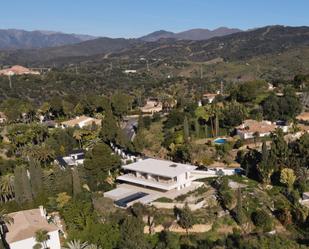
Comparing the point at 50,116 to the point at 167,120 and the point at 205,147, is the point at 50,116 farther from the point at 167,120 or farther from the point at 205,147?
the point at 205,147

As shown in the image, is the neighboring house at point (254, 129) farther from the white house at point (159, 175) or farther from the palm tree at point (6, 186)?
the palm tree at point (6, 186)

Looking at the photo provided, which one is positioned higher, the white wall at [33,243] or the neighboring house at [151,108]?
the neighboring house at [151,108]

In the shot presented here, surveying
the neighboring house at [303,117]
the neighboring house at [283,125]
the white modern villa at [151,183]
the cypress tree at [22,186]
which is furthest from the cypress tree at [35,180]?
the neighboring house at [303,117]

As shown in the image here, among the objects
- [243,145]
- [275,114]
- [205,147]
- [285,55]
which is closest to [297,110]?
A: [275,114]

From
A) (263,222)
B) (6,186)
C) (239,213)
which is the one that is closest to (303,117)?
(263,222)

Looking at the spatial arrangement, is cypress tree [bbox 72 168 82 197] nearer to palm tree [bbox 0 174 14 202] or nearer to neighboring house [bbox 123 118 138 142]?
palm tree [bbox 0 174 14 202]

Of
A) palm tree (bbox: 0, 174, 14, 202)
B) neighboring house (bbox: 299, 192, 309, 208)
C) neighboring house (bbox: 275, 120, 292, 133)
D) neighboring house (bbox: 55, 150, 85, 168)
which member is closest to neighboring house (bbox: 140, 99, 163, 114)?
neighboring house (bbox: 55, 150, 85, 168)

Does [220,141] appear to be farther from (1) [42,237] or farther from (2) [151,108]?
(2) [151,108]
